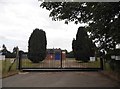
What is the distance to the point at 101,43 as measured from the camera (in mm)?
16156

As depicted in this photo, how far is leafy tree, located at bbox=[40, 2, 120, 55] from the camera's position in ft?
45.2

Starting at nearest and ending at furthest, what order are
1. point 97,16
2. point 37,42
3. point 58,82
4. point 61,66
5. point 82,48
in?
1. point 97,16
2. point 58,82
3. point 61,66
4. point 82,48
5. point 37,42

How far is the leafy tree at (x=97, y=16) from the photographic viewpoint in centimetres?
1377

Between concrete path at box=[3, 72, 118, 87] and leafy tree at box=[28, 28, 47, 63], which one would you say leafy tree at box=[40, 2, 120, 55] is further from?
leafy tree at box=[28, 28, 47, 63]

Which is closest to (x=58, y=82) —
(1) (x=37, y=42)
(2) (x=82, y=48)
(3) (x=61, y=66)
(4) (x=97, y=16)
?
(4) (x=97, y=16)

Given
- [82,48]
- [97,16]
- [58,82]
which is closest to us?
[97,16]

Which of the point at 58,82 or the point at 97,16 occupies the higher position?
the point at 97,16

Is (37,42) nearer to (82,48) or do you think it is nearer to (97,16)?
(82,48)

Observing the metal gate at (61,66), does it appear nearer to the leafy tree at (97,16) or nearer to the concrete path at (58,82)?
the concrete path at (58,82)

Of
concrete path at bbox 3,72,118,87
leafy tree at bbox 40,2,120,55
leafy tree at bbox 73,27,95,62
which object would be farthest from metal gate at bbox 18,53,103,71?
leafy tree at bbox 40,2,120,55

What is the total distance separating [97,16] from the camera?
1414 cm

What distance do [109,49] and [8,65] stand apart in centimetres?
1407

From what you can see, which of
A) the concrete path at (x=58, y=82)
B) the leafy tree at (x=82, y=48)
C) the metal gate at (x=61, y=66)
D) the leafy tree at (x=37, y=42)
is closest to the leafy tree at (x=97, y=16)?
the concrete path at (x=58, y=82)

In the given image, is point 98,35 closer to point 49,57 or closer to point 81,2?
point 81,2
